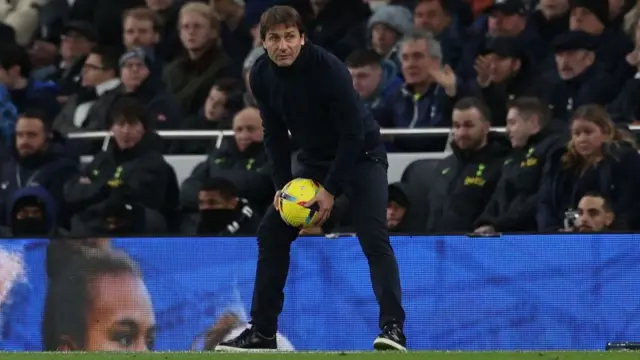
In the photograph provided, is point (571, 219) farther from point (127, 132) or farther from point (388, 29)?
point (127, 132)

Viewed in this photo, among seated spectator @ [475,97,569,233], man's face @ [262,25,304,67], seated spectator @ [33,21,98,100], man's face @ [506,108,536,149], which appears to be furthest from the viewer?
seated spectator @ [33,21,98,100]

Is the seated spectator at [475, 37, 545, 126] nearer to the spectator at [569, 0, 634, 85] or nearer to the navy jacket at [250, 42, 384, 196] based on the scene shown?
the spectator at [569, 0, 634, 85]

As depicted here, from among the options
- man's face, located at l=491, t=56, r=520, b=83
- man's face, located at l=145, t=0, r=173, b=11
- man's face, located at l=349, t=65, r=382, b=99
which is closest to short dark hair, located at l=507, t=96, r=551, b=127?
man's face, located at l=491, t=56, r=520, b=83

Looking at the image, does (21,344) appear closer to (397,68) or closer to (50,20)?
(397,68)

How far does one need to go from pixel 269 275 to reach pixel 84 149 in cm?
625

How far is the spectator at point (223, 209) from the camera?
42.0 ft

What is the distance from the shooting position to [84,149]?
1491 cm

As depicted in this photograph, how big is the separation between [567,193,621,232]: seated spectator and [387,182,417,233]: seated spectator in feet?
5.14

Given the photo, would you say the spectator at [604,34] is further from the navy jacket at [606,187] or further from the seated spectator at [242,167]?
the seated spectator at [242,167]

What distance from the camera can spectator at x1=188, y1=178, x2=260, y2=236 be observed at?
12812mm

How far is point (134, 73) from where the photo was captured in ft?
49.6

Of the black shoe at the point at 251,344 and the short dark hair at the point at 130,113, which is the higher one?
the short dark hair at the point at 130,113

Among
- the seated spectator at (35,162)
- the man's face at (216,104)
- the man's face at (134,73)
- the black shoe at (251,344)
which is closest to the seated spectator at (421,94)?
the man's face at (216,104)

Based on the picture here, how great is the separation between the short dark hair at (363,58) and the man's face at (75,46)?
3860 mm
